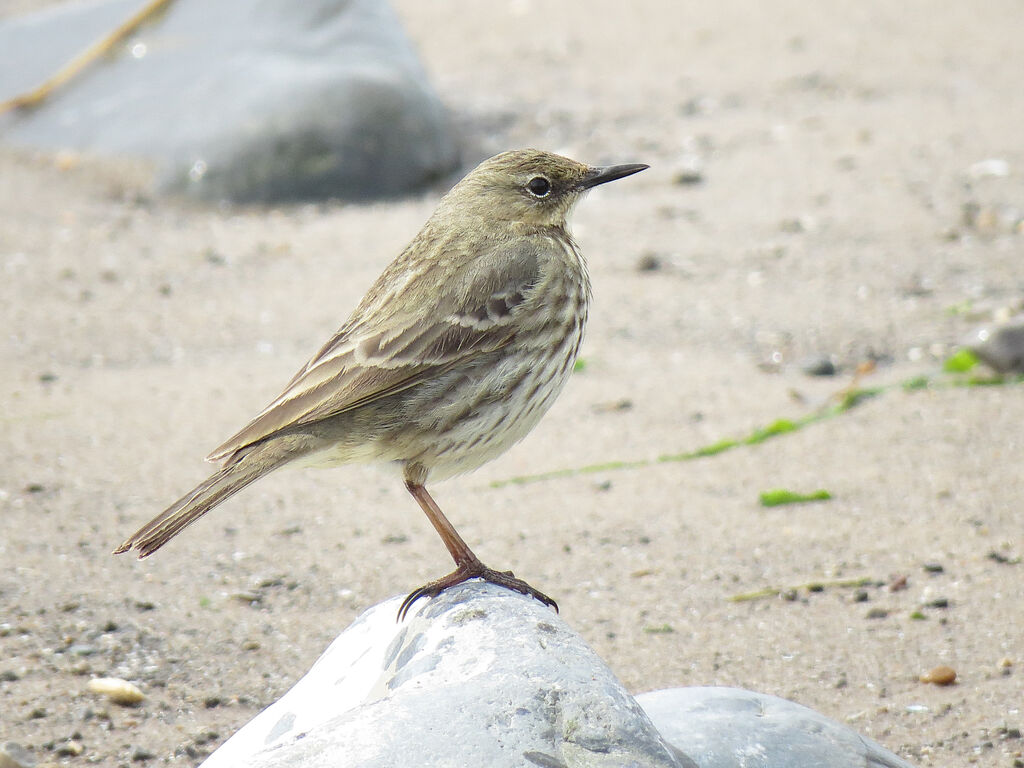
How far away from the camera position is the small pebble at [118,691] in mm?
4816

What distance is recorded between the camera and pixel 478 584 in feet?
13.8

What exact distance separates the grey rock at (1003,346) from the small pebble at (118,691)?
4.51m

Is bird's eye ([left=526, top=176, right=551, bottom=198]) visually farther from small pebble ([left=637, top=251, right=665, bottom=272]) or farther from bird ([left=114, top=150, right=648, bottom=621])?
small pebble ([left=637, top=251, right=665, bottom=272])

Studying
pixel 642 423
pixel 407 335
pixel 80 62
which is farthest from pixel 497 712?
pixel 80 62

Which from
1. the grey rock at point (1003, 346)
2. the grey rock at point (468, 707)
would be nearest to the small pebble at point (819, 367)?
the grey rock at point (1003, 346)

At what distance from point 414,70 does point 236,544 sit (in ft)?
19.6

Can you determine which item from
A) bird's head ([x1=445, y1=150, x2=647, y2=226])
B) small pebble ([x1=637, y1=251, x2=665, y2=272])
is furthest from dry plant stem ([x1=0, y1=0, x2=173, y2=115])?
bird's head ([x1=445, y1=150, x2=647, y2=226])

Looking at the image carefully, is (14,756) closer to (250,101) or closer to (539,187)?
(539,187)

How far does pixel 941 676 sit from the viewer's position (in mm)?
4840

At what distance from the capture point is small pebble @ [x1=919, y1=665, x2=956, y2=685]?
4824mm

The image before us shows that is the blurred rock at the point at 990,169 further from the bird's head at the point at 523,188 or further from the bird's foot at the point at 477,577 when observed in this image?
the bird's foot at the point at 477,577

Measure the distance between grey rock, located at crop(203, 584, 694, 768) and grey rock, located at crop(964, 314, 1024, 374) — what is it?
386 cm

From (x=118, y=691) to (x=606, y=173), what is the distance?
8.53ft

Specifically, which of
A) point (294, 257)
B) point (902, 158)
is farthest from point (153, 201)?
point (902, 158)
